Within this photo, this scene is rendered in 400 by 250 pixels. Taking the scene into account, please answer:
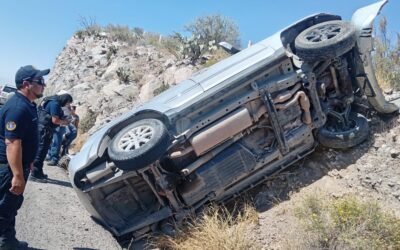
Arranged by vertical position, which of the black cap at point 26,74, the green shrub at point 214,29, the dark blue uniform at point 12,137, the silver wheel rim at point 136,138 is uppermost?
the black cap at point 26,74

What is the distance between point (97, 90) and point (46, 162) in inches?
216

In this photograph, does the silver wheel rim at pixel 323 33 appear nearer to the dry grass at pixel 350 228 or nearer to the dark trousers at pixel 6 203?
the dry grass at pixel 350 228

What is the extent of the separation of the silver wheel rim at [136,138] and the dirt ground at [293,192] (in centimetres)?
130

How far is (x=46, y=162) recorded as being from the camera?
27.1 feet

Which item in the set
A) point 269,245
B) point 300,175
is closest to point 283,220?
point 269,245

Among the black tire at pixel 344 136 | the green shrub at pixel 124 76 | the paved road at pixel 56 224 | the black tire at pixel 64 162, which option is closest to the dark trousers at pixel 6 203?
the paved road at pixel 56 224

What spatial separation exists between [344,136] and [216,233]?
6.86 feet

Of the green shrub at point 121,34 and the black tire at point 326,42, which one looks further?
the green shrub at point 121,34

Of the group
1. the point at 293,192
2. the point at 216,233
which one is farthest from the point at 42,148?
the point at 293,192

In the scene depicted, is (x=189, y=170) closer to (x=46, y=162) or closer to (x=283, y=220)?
(x=283, y=220)

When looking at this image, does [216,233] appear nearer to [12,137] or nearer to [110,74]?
[12,137]

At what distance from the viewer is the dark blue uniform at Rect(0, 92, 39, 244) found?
377 cm

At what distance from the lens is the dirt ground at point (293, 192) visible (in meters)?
4.47

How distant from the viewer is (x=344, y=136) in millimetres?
5059
